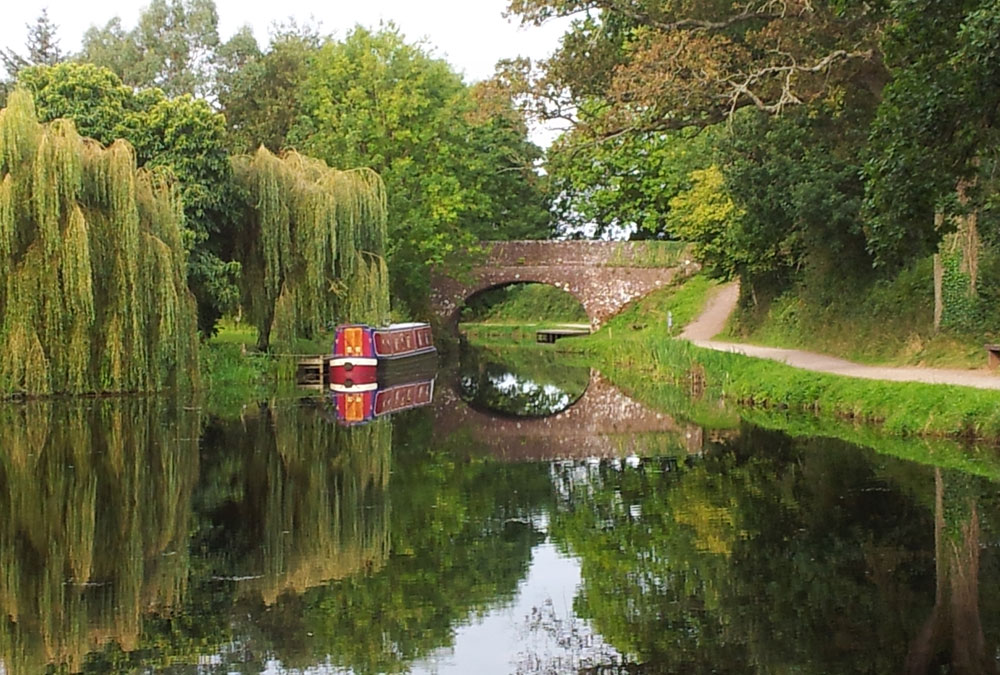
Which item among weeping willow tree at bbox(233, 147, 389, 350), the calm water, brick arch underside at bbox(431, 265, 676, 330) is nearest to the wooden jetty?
brick arch underside at bbox(431, 265, 676, 330)

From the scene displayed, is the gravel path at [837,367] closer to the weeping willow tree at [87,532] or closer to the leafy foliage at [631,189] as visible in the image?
the leafy foliage at [631,189]

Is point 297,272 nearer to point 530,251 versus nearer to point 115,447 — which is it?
point 115,447

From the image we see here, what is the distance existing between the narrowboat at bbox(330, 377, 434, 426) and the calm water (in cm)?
431

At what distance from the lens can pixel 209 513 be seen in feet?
36.3

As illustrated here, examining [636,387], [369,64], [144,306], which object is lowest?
[636,387]

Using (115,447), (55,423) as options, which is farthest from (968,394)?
(55,423)

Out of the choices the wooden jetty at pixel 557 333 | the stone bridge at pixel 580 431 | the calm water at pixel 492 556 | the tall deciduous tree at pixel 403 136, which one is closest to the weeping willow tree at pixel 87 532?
the calm water at pixel 492 556

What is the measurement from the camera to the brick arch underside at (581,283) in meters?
43.5

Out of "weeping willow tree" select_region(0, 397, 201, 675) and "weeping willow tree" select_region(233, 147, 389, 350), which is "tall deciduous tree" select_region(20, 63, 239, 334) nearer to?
"weeping willow tree" select_region(233, 147, 389, 350)

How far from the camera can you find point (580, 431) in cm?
1850

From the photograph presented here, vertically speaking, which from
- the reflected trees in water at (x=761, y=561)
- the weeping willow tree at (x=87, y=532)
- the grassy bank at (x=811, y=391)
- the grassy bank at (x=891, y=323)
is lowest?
the weeping willow tree at (x=87, y=532)

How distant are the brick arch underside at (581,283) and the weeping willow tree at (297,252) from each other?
49.7 feet

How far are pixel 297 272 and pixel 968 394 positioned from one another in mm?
15604

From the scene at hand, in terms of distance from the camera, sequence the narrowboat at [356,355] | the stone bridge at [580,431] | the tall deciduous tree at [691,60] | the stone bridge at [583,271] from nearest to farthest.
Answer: the stone bridge at [580,431] < the tall deciduous tree at [691,60] < the narrowboat at [356,355] < the stone bridge at [583,271]
